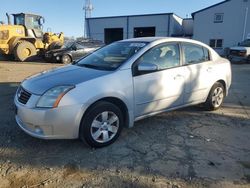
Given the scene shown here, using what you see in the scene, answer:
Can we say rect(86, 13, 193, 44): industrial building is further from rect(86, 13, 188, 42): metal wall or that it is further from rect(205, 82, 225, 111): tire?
rect(205, 82, 225, 111): tire

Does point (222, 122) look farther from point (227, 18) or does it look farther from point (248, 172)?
point (227, 18)

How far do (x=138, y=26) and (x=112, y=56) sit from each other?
3251 cm

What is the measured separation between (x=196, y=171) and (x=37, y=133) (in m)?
2.26

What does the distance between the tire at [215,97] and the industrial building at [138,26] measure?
29749 mm

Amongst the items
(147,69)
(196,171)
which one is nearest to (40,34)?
(147,69)

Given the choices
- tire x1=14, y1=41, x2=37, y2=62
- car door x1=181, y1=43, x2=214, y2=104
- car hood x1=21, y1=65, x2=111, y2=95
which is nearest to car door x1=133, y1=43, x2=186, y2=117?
car door x1=181, y1=43, x2=214, y2=104

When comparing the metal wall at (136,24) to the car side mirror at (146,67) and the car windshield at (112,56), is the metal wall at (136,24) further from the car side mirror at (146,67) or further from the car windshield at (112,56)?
the car side mirror at (146,67)

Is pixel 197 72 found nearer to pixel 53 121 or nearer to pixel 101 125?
pixel 101 125

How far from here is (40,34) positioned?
1941 cm

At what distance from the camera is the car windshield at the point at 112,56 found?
448 cm

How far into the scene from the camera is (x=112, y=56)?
15.8 feet

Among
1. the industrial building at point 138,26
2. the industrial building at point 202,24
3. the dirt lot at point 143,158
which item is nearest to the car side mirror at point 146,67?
the dirt lot at point 143,158

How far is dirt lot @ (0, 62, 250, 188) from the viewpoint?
331 centimetres

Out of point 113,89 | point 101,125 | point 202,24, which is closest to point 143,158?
point 101,125
